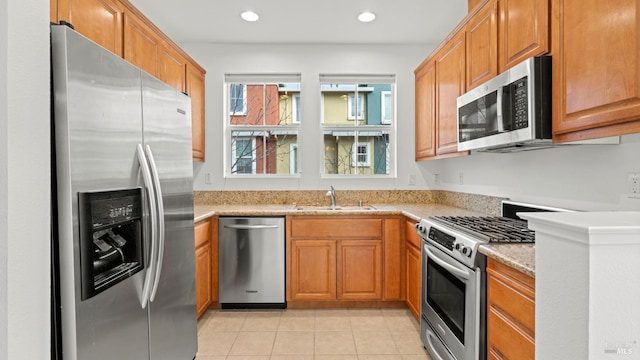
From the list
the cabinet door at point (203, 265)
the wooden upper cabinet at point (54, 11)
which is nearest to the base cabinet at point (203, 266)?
the cabinet door at point (203, 265)

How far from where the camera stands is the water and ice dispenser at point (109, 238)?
1074mm

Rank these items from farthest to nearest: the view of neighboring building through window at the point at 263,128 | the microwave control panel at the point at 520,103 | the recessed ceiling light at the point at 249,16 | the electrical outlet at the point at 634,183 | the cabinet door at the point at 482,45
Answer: the view of neighboring building through window at the point at 263,128 → the recessed ceiling light at the point at 249,16 → the cabinet door at the point at 482,45 → the microwave control panel at the point at 520,103 → the electrical outlet at the point at 634,183

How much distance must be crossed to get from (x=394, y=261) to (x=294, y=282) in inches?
35.7

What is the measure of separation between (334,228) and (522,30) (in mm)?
1968

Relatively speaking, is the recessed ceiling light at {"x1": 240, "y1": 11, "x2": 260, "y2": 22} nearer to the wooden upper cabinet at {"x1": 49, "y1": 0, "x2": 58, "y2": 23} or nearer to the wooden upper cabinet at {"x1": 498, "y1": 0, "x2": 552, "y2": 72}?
the wooden upper cabinet at {"x1": 49, "y1": 0, "x2": 58, "y2": 23}

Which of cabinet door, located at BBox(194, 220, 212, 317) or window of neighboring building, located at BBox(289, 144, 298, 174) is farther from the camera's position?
window of neighboring building, located at BBox(289, 144, 298, 174)

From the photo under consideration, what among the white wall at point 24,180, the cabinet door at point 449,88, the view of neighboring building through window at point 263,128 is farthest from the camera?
the view of neighboring building through window at point 263,128

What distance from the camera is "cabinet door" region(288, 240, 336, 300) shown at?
9.77ft

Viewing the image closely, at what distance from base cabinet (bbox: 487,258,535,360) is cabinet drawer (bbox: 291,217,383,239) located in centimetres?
151

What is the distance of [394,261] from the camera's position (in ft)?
9.81

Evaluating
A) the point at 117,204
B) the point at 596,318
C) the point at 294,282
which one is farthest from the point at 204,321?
the point at 596,318

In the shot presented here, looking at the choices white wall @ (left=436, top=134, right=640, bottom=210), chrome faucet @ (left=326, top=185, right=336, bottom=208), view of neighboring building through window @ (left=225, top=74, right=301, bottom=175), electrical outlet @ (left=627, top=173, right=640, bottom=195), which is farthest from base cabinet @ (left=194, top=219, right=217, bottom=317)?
electrical outlet @ (left=627, top=173, right=640, bottom=195)

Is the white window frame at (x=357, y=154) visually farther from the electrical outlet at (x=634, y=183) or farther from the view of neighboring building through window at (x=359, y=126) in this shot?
the electrical outlet at (x=634, y=183)

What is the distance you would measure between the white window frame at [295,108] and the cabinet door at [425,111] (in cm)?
125
